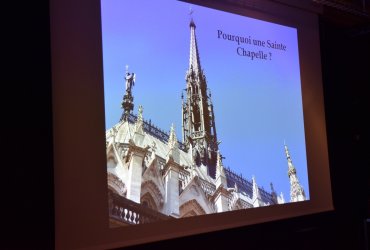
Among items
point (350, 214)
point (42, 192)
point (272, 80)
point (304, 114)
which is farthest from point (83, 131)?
point (350, 214)

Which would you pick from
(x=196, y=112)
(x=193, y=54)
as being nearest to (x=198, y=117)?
(x=196, y=112)

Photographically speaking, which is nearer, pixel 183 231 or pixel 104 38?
pixel 104 38

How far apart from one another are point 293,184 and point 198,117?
1.44m

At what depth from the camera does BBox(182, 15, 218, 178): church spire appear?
3221mm

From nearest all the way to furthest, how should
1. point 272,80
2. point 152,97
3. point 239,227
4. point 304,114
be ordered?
1. point 152,97
2. point 239,227
3. point 272,80
4. point 304,114

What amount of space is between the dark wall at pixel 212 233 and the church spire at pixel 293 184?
0.36 metres

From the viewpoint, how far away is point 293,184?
3939mm

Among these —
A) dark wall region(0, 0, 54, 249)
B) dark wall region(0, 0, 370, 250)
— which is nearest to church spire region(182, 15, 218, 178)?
dark wall region(0, 0, 370, 250)

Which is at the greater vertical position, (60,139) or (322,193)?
(60,139)

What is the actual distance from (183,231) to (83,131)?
4.03 feet

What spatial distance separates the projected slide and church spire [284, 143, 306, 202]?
0.4 inches

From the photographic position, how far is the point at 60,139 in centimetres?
254

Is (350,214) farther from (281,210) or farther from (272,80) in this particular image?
(272,80)

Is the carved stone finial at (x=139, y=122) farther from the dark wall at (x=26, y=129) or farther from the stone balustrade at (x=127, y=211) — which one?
the dark wall at (x=26, y=129)
